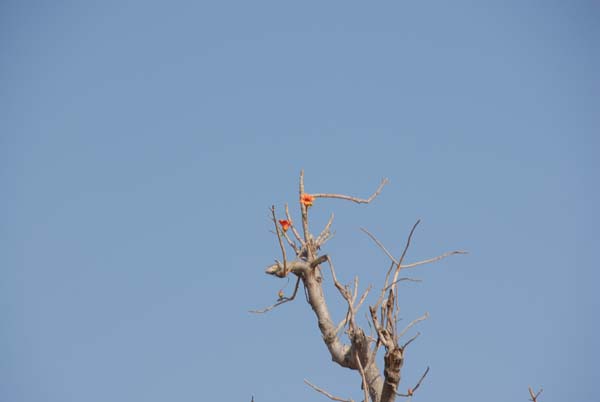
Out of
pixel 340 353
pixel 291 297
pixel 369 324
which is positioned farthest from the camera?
pixel 291 297

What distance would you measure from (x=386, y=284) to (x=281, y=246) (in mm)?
1053

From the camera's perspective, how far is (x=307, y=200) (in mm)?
6121

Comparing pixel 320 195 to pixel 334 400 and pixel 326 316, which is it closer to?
pixel 326 316

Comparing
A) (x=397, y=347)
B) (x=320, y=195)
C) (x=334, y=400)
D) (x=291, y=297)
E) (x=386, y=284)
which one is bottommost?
(x=334, y=400)

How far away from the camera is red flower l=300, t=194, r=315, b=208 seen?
610 centimetres

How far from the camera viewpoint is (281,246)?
5.68 m

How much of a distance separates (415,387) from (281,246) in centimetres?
159

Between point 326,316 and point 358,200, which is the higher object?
point 358,200

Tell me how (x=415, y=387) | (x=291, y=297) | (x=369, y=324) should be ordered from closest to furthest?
(x=415, y=387) → (x=369, y=324) → (x=291, y=297)

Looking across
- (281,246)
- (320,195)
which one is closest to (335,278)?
(281,246)

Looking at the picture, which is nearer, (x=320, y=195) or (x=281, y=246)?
(x=281, y=246)

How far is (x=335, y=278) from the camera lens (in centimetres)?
505

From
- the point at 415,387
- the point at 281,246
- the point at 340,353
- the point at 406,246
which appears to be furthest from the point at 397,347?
the point at 281,246

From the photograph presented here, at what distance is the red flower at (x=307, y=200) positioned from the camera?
6.10 meters
